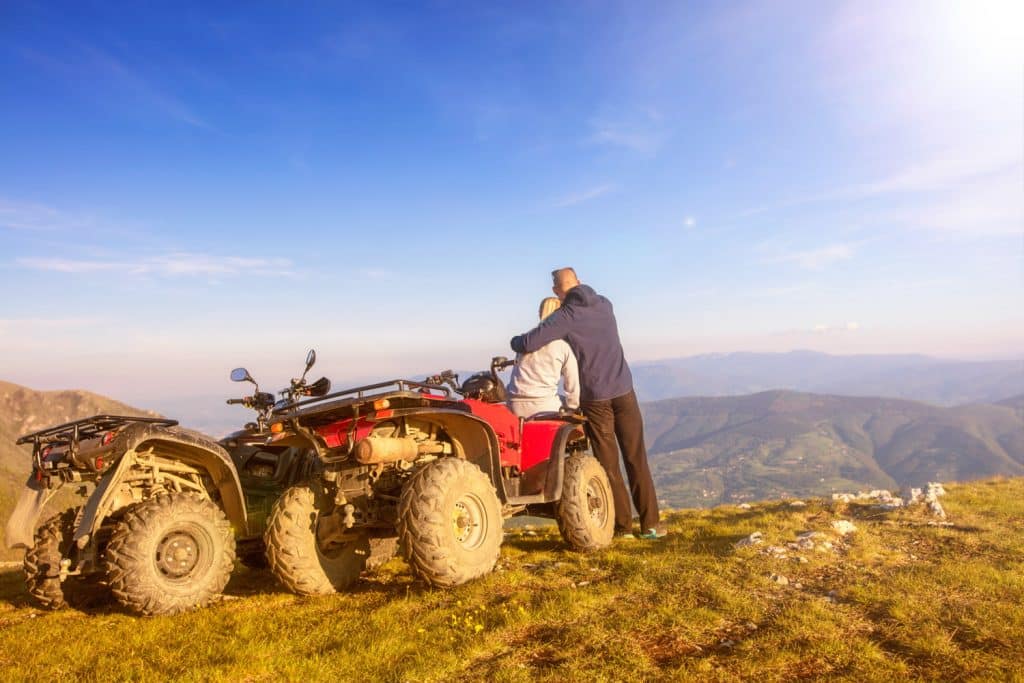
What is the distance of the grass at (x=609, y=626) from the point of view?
4.00 meters

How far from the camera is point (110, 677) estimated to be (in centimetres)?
408

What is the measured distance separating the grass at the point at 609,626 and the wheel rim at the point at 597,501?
3.23ft

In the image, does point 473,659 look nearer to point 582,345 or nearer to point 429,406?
point 429,406

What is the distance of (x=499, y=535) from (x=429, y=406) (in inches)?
55.0

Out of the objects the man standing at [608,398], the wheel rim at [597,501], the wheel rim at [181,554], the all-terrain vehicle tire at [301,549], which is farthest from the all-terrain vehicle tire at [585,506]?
the wheel rim at [181,554]

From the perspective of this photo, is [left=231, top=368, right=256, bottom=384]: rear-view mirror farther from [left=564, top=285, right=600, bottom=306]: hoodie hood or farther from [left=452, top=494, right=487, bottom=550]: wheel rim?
[left=564, top=285, right=600, bottom=306]: hoodie hood

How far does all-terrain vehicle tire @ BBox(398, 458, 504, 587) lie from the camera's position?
552 centimetres

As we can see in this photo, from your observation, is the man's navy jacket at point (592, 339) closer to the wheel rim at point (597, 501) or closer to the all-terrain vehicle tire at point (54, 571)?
the wheel rim at point (597, 501)

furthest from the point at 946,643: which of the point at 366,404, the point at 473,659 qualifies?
the point at 366,404

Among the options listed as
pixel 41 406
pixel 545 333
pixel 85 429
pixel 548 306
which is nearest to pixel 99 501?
pixel 85 429

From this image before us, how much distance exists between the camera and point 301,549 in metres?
5.99

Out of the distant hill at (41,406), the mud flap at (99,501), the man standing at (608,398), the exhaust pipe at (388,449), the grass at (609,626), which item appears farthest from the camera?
the distant hill at (41,406)

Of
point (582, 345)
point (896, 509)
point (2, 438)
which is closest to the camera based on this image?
point (582, 345)

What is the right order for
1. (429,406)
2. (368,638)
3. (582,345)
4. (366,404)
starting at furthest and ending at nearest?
(582,345) < (429,406) < (366,404) < (368,638)
